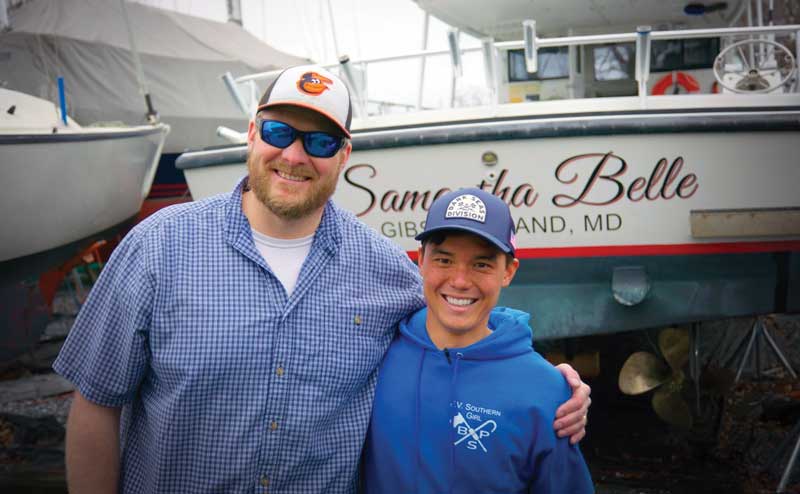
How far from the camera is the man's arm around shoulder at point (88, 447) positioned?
184 cm

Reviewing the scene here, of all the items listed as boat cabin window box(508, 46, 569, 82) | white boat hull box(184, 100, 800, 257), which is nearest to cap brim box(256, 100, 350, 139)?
white boat hull box(184, 100, 800, 257)

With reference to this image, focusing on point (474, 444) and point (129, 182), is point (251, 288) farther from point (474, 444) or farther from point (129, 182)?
point (129, 182)

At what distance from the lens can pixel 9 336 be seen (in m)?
6.41

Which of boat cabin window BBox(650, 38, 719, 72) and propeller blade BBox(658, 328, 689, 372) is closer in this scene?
propeller blade BBox(658, 328, 689, 372)

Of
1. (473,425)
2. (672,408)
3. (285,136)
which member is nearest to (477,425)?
(473,425)

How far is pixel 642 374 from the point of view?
16.0 ft

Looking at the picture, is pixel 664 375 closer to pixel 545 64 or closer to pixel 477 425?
pixel 545 64

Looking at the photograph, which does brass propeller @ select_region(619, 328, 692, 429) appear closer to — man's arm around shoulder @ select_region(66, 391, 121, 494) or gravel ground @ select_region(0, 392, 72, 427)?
man's arm around shoulder @ select_region(66, 391, 121, 494)

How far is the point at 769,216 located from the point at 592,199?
3.53ft

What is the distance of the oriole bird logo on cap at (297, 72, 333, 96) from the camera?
1.90m

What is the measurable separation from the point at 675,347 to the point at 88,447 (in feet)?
13.5

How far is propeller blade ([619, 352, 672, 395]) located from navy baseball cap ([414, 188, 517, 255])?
3.28 metres

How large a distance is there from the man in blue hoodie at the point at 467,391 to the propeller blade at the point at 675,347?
3.35 metres

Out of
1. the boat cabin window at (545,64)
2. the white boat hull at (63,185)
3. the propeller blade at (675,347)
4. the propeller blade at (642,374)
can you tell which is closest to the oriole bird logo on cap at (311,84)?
the propeller blade at (642,374)
